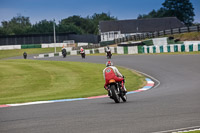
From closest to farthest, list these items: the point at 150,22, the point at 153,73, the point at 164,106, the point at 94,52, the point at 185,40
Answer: the point at 164,106, the point at 153,73, the point at 185,40, the point at 94,52, the point at 150,22

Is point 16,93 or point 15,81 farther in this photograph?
point 15,81

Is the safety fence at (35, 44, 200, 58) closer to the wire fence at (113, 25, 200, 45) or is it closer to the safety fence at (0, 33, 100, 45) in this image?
the wire fence at (113, 25, 200, 45)

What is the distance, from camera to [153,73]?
2317 centimetres

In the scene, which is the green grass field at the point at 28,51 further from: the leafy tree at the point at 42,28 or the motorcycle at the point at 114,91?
the motorcycle at the point at 114,91

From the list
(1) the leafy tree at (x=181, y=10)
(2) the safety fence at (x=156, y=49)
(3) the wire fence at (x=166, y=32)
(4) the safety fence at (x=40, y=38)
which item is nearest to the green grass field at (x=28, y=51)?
(4) the safety fence at (x=40, y=38)

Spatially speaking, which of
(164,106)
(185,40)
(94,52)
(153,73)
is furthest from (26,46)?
(164,106)

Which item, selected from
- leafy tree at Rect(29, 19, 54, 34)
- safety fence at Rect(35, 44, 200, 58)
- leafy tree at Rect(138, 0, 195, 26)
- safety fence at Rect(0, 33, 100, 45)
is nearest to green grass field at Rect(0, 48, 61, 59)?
safety fence at Rect(0, 33, 100, 45)

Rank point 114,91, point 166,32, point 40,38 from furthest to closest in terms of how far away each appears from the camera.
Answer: point 40,38 → point 166,32 → point 114,91

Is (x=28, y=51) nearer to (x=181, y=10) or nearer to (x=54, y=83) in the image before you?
(x=181, y=10)

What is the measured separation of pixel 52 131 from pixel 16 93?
11055mm

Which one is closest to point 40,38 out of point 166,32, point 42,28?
point 42,28

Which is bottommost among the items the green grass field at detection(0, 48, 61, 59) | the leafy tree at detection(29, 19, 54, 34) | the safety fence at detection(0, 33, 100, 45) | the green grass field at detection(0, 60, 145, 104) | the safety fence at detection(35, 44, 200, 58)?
the green grass field at detection(0, 60, 145, 104)

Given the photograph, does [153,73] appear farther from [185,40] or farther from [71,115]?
[185,40]

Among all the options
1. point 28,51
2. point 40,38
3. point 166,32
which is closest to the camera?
point 166,32
